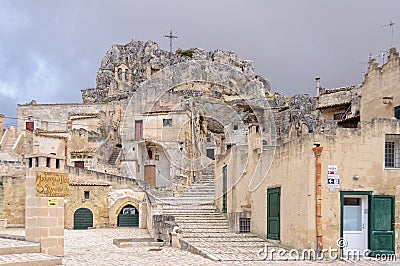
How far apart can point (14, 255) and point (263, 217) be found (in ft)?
29.2

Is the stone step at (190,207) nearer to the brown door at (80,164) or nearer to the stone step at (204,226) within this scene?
the stone step at (204,226)

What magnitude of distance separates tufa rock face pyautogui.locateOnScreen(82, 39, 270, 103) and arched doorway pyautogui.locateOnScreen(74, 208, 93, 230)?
93.1 feet

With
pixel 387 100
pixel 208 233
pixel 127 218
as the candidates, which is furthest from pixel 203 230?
pixel 127 218

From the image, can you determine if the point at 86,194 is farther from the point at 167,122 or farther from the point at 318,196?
the point at 318,196

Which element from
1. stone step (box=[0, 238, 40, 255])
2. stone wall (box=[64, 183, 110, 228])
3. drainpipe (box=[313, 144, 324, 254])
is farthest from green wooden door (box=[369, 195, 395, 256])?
stone wall (box=[64, 183, 110, 228])

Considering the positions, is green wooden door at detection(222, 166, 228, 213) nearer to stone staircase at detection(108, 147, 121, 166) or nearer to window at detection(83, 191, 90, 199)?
window at detection(83, 191, 90, 199)

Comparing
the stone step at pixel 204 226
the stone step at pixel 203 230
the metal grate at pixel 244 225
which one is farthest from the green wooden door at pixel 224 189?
the metal grate at pixel 244 225

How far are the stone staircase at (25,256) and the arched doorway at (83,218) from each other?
52.9 feet

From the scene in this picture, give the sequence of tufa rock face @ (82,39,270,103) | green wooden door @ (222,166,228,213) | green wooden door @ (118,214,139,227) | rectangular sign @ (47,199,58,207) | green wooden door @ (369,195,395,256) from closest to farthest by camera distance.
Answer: rectangular sign @ (47,199,58,207) → green wooden door @ (369,195,395,256) → green wooden door @ (222,166,228,213) → green wooden door @ (118,214,139,227) → tufa rock face @ (82,39,270,103)

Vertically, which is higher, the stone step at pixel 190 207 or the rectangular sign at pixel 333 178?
the rectangular sign at pixel 333 178

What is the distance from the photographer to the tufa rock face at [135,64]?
60.2m

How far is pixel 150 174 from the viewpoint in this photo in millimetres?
41688

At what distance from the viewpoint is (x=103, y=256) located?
46.9 feet

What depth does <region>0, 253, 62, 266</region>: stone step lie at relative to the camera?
10.8 m
